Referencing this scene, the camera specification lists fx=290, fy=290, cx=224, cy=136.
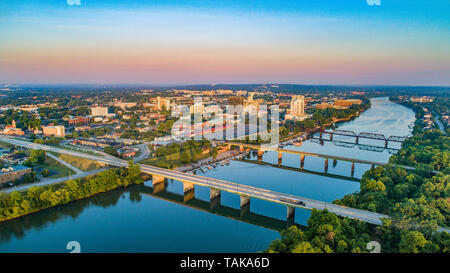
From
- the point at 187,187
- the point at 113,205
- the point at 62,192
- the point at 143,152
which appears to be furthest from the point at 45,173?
the point at 187,187

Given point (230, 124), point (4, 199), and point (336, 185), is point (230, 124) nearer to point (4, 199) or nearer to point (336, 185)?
point (336, 185)

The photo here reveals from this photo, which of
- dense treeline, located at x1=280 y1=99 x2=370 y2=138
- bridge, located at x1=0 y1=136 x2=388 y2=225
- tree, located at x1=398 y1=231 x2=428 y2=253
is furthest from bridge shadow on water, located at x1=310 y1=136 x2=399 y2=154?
tree, located at x1=398 y1=231 x2=428 y2=253

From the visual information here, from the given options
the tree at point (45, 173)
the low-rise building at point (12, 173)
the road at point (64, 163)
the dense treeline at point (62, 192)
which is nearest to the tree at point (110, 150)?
the road at point (64, 163)

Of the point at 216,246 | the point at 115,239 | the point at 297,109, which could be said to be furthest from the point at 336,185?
the point at 297,109

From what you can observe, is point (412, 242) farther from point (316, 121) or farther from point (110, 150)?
point (316, 121)

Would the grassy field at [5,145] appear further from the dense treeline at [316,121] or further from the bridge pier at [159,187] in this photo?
the dense treeline at [316,121]

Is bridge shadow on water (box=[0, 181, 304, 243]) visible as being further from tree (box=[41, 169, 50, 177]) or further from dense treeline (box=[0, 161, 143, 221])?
tree (box=[41, 169, 50, 177])
